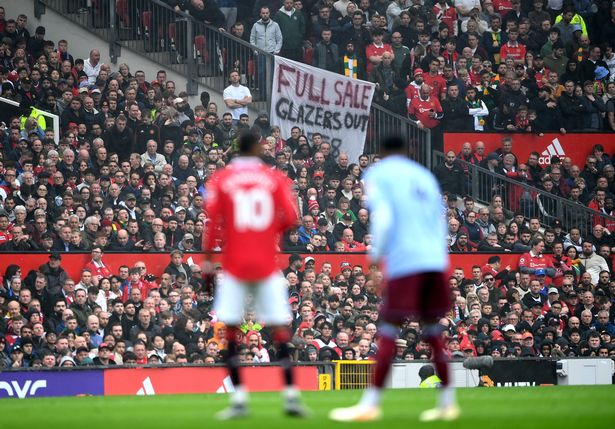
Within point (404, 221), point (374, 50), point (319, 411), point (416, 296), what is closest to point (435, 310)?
point (416, 296)

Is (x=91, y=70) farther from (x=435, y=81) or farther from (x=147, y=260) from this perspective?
(x=435, y=81)

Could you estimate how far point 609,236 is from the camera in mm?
27469

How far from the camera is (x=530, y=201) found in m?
28.1

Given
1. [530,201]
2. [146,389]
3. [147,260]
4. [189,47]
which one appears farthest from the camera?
[189,47]

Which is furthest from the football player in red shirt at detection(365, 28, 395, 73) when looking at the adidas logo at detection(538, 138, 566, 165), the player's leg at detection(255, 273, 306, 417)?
the player's leg at detection(255, 273, 306, 417)

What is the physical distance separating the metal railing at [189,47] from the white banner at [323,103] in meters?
1.02

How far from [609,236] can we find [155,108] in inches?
381

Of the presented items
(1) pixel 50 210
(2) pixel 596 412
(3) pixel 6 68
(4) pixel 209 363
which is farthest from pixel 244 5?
(2) pixel 596 412

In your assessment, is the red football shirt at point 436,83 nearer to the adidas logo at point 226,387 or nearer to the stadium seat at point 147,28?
the stadium seat at point 147,28

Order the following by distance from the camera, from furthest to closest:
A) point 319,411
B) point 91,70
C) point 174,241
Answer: point 91,70
point 174,241
point 319,411

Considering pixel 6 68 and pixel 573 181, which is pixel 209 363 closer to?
pixel 6 68

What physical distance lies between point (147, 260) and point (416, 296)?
500 inches

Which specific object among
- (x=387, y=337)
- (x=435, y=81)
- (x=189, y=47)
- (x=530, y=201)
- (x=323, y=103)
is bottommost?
(x=387, y=337)

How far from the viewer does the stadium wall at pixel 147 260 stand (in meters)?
21.6
